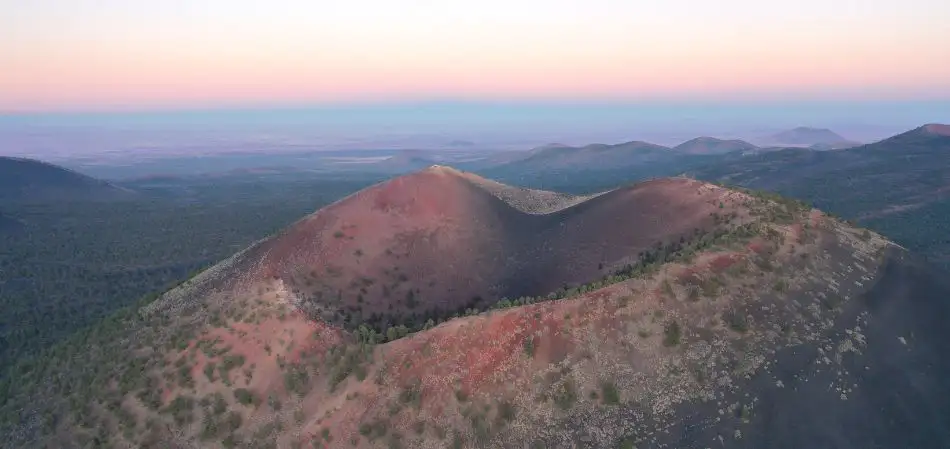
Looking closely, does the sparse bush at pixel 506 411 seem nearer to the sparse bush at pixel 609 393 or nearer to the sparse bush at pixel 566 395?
the sparse bush at pixel 566 395

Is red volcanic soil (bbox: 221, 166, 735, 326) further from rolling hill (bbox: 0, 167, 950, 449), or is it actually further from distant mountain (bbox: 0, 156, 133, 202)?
distant mountain (bbox: 0, 156, 133, 202)

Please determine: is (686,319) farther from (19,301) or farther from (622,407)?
(19,301)

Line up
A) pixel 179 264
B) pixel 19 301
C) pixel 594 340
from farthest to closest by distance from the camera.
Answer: pixel 179 264 < pixel 19 301 < pixel 594 340

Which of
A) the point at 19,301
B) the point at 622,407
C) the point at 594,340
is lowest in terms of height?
the point at 19,301

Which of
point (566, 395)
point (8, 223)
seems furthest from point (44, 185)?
point (566, 395)

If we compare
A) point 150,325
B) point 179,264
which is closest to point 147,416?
point 150,325

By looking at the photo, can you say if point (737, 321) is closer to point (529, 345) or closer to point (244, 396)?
point (529, 345)

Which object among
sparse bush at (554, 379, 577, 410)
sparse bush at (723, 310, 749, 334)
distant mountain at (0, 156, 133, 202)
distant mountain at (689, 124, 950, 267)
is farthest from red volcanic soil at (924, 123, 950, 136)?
distant mountain at (0, 156, 133, 202)
